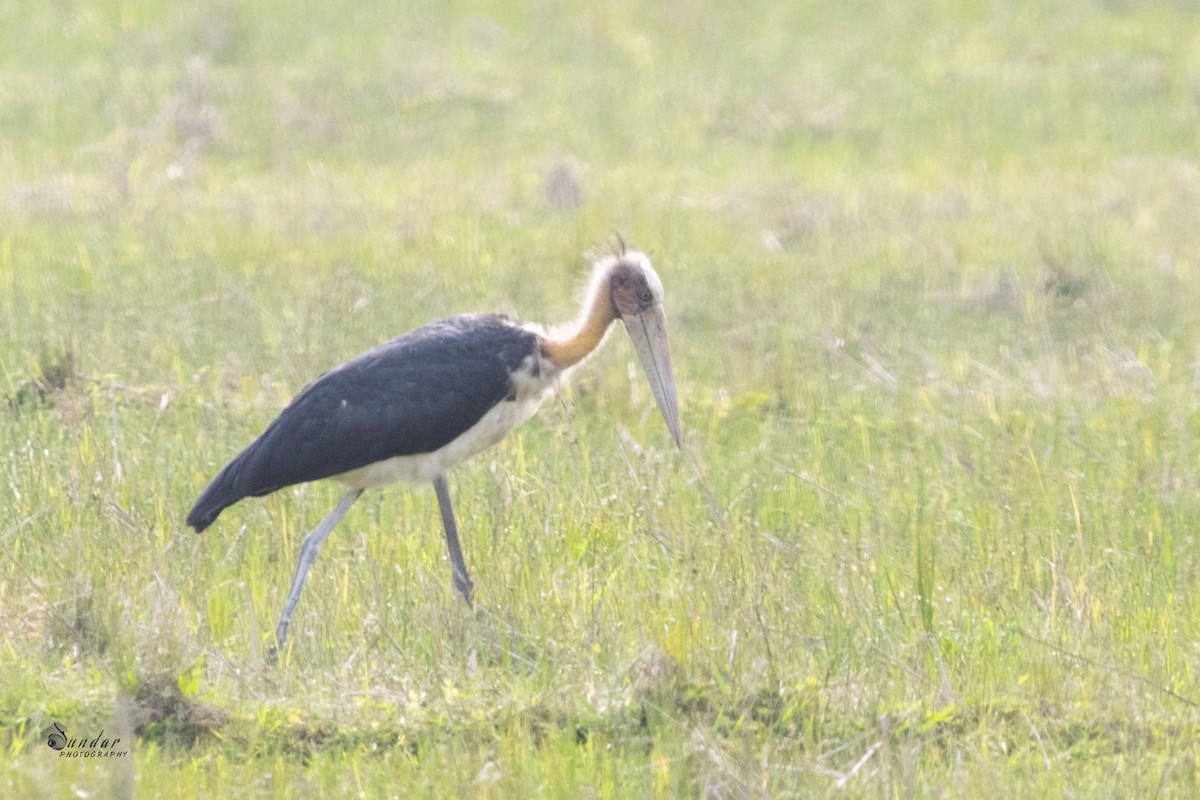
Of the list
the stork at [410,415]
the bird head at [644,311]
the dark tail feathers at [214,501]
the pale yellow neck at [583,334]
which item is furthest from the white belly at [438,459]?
the bird head at [644,311]

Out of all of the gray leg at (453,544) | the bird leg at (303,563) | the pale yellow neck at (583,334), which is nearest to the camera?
the bird leg at (303,563)

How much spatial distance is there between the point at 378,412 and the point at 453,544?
445mm

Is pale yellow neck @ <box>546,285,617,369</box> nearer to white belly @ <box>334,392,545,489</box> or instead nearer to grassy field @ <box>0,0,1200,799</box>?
white belly @ <box>334,392,545,489</box>

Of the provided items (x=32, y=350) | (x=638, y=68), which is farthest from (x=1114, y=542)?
(x=638, y=68)

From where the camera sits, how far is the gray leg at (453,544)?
531 centimetres

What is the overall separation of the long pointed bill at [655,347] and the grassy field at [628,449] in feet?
0.95

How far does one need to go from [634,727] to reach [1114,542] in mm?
2209

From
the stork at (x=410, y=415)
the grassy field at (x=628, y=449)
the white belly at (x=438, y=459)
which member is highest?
the stork at (x=410, y=415)

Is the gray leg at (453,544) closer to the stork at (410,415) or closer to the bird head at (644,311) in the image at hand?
the stork at (410,415)

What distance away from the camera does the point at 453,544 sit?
18.1 feet

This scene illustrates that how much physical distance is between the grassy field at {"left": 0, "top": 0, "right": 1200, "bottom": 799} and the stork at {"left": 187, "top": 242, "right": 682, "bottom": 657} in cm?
23

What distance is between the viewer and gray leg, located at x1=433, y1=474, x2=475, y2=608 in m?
5.31

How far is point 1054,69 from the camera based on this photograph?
1781 centimetres

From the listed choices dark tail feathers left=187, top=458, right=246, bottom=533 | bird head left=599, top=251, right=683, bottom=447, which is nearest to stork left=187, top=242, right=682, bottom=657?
dark tail feathers left=187, top=458, right=246, bottom=533
